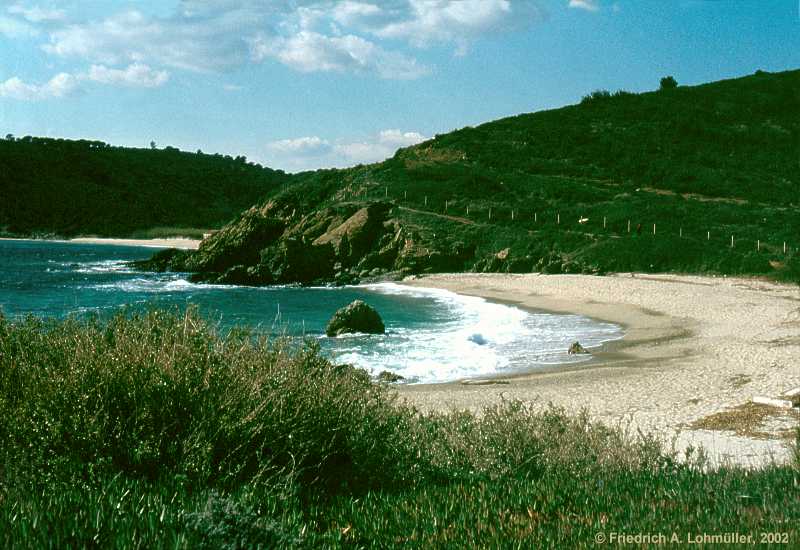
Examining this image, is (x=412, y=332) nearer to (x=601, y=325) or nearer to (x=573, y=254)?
(x=601, y=325)

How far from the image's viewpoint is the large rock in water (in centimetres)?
2559

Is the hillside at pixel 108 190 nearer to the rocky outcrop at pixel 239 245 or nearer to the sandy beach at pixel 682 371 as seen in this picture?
the rocky outcrop at pixel 239 245

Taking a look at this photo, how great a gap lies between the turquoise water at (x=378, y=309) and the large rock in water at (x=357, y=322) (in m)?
0.49

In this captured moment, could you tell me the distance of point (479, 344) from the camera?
23.4 m

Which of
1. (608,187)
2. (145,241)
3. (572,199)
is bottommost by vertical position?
(145,241)

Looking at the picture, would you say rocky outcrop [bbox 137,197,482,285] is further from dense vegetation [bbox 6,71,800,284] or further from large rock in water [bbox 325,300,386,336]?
large rock in water [bbox 325,300,386,336]

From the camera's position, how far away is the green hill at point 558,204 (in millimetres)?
46125

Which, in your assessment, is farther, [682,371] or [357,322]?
[357,322]

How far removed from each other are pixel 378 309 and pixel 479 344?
35.7ft

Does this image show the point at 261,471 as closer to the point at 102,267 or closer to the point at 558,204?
the point at 558,204

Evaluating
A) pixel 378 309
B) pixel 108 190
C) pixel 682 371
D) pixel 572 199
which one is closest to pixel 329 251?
pixel 378 309

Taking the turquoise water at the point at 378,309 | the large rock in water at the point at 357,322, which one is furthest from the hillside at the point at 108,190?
the large rock in water at the point at 357,322

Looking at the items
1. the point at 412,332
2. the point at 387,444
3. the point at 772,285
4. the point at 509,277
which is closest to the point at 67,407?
the point at 387,444

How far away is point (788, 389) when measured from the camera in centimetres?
1428
